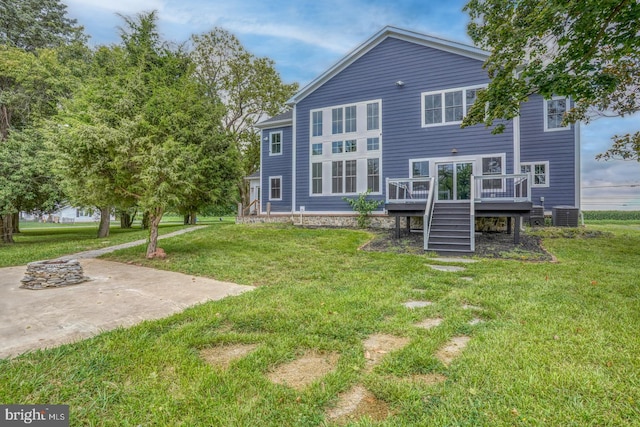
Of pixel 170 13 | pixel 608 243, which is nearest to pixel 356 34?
pixel 170 13

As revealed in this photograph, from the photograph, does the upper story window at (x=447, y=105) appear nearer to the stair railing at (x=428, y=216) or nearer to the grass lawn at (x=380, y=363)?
the stair railing at (x=428, y=216)

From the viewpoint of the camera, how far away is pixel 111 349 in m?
2.89

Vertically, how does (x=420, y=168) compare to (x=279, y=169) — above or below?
below

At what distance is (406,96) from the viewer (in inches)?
527

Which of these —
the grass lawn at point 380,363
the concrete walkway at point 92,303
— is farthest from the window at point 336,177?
the grass lawn at point 380,363

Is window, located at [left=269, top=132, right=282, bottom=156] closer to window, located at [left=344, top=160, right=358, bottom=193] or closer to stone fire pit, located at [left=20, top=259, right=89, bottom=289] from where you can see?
window, located at [left=344, top=160, right=358, bottom=193]

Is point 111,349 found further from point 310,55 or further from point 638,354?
point 310,55

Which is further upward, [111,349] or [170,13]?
[170,13]

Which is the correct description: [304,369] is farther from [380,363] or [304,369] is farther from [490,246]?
[490,246]

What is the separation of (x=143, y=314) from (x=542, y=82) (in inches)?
348

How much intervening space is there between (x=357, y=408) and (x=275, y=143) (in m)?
16.7

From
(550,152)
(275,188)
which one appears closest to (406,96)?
(550,152)

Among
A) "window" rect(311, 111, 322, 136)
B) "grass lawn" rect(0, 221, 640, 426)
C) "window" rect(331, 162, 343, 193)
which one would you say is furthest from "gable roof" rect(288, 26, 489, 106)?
"grass lawn" rect(0, 221, 640, 426)

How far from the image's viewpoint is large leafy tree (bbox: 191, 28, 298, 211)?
24094mm
